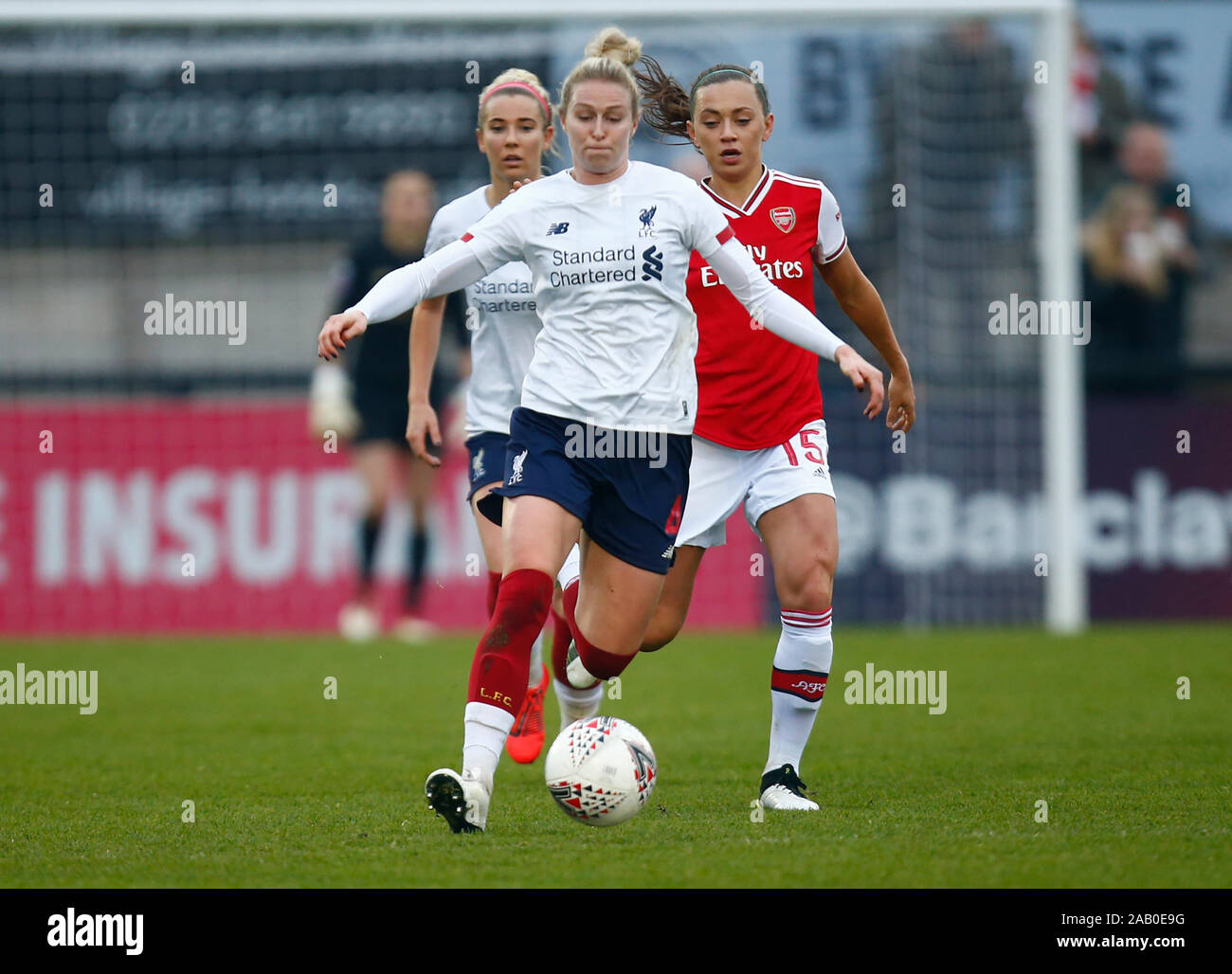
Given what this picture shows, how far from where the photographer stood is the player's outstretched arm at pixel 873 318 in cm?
629

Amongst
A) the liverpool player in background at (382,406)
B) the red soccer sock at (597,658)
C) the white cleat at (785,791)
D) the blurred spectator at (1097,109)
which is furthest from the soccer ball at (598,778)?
the blurred spectator at (1097,109)

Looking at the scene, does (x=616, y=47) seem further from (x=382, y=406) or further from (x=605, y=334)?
(x=382, y=406)

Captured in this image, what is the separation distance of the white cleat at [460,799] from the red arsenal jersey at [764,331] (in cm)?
175

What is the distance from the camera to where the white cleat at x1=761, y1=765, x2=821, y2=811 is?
5.57 m

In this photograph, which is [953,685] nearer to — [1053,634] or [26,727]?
[1053,634]

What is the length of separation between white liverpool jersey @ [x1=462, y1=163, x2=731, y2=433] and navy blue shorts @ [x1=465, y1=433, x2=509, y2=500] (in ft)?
4.55

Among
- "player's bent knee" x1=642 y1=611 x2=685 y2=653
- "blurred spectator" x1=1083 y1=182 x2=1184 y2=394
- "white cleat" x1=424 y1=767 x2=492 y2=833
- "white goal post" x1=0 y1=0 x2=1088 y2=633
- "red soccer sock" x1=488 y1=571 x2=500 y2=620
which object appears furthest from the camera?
"blurred spectator" x1=1083 y1=182 x2=1184 y2=394

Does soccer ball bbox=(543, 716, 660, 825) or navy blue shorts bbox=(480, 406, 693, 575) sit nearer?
soccer ball bbox=(543, 716, 660, 825)

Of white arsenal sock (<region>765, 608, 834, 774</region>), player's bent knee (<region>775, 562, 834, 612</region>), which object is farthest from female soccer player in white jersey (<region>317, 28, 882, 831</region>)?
white arsenal sock (<region>765, 608, 834, 774</region>)

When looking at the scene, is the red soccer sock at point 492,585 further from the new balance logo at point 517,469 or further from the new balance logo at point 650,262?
the new balance logo at point 650,262

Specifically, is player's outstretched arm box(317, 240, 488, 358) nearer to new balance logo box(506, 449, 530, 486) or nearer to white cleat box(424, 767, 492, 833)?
new balance logo box(506, 449, 530, 486)

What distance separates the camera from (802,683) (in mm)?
6008
